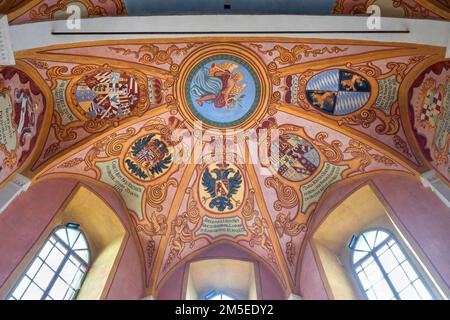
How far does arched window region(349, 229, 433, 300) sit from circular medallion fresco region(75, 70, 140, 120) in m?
6.30

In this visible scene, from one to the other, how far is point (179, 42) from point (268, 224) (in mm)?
5180

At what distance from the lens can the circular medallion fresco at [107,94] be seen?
7922mm

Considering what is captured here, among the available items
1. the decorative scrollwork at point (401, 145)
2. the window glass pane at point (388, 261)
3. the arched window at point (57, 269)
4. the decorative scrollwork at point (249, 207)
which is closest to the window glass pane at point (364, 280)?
the window glass pane at point (388, 261)

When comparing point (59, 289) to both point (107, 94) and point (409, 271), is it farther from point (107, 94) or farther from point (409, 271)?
point (409, 271)

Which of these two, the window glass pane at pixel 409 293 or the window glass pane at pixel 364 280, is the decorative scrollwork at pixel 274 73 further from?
the window glass pane at pixel 409 293

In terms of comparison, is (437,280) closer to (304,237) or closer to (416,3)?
(304,237)

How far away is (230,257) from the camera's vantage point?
10.0 metres

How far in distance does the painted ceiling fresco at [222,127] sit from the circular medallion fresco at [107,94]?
3 centimetres

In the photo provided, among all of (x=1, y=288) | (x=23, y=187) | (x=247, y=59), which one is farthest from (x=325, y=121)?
(x=1, y=288)

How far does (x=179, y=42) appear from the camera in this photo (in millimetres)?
7477

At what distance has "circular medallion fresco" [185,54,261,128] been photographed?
8258mm

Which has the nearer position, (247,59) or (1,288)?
(1,288)

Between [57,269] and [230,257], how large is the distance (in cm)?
441

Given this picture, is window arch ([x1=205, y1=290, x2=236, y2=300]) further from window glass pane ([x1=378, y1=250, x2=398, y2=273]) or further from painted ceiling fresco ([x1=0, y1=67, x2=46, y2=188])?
painted ceiling fresco ([x1=0, y1=67, x2=46, y2=188])
